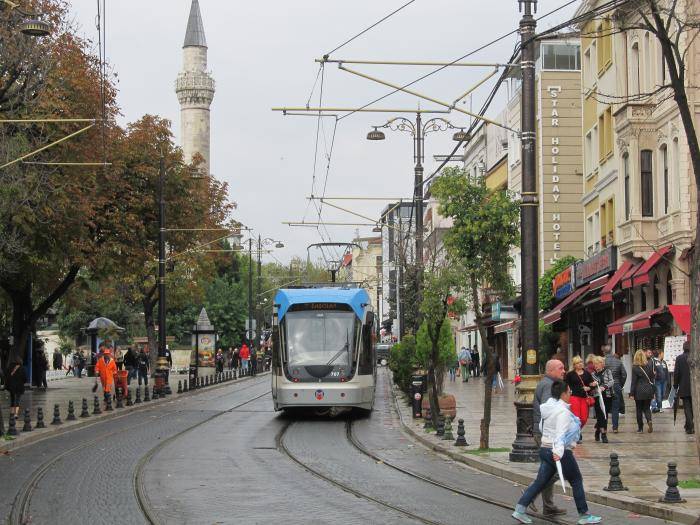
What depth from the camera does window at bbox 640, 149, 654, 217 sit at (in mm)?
35344

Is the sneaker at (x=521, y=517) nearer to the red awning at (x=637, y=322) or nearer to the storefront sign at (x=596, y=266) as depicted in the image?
the red awning at (x=637, y=322)

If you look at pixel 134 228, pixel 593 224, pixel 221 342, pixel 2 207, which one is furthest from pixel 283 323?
pixel 221 342

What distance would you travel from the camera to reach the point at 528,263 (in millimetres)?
18453

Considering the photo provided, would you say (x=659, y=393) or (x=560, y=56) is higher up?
(x=560, y=56)

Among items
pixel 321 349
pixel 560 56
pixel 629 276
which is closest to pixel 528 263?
pixel 321 349

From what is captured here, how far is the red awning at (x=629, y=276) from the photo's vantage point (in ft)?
115

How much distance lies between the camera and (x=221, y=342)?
99188mm

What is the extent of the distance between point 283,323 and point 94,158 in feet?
35.6

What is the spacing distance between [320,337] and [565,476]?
18120 millimetres

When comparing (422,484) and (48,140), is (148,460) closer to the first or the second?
(422,484)

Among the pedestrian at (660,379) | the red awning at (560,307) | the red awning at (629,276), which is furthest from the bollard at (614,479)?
the red awning at (560,307)

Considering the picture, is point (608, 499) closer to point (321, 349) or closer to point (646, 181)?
point (321, 349)

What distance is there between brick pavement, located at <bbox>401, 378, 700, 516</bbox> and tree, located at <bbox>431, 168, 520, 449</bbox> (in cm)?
230

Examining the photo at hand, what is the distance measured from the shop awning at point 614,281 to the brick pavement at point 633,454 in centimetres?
672
